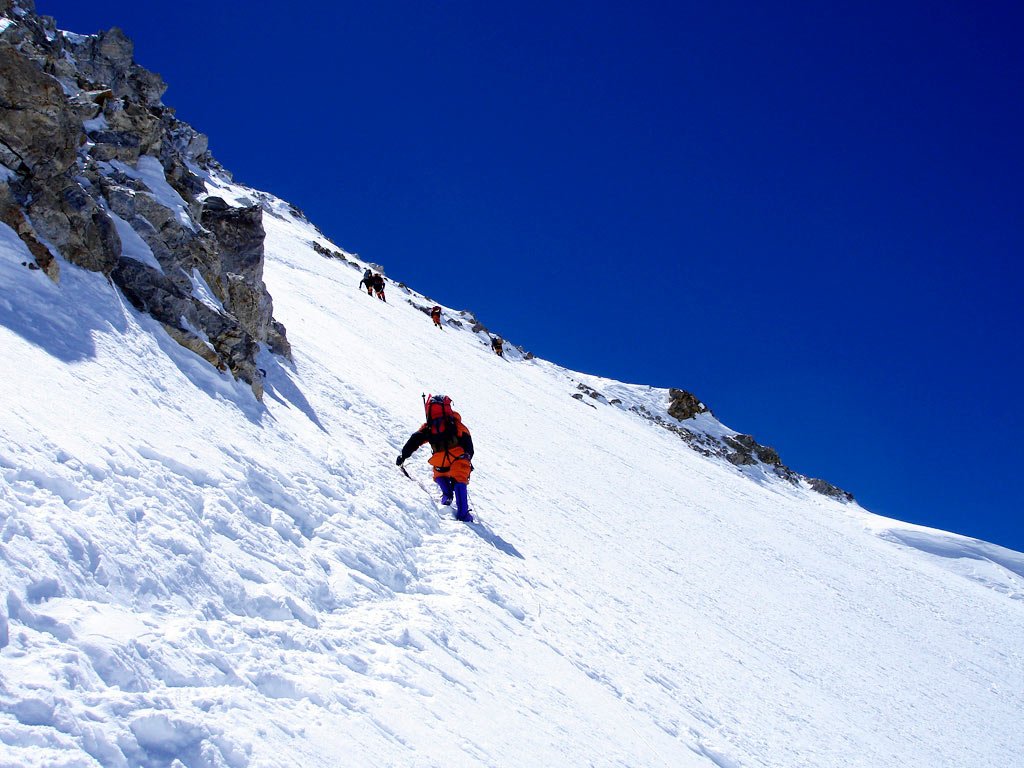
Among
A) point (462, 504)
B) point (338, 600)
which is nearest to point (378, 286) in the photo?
point (462, 504)

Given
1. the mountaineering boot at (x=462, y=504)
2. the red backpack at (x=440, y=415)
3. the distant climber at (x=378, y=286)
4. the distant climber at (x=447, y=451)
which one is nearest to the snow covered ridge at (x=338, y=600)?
the mountaineering boot at (x=462, y=504)

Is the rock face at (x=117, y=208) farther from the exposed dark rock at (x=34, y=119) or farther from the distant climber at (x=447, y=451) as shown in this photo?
the distant climber at (x=447, y=451)

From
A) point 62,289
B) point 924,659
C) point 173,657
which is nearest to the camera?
point 173,657

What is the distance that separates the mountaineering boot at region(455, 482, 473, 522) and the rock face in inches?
122

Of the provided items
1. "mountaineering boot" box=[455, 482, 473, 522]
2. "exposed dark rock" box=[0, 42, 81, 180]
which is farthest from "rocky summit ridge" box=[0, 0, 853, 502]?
"mountaineering boot" box=[455, 482, 473, 522]

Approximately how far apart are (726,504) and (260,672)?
19.5m

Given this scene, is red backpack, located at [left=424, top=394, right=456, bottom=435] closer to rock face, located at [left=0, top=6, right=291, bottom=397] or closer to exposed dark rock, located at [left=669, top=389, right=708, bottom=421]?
rock face, located at [left=0, top=6, right=291, bottom=397]

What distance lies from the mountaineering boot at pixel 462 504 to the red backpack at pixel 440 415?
101 cm

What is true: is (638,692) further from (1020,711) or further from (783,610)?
(1020,711)

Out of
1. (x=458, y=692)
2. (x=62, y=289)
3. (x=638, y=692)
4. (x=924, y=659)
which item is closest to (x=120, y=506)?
(x=458, y=692)

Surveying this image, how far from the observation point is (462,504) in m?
9.30

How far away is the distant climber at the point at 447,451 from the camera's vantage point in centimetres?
937

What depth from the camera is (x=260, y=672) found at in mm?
4191

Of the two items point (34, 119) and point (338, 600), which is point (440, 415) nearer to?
point (338, 600)
